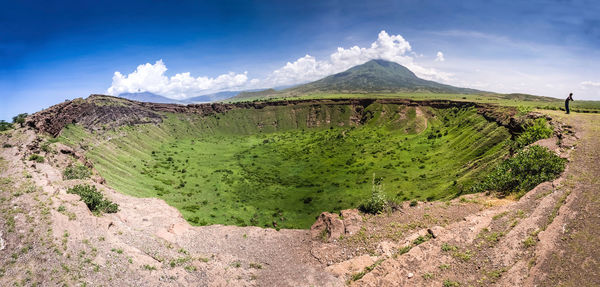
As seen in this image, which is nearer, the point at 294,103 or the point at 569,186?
the point at 569,186

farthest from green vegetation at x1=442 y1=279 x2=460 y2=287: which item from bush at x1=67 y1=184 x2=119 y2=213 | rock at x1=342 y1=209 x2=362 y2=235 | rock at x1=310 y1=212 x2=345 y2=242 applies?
bush at x1=67 y1=184 x2=119 y2=213

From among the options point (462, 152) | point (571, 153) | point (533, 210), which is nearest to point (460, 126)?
point (462, 152)

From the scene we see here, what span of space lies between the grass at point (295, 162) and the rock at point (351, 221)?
1440cm

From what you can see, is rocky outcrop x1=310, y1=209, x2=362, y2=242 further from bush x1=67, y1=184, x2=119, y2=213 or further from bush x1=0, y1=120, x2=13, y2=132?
bush x1=0, y1=120, x2=13, y2=132

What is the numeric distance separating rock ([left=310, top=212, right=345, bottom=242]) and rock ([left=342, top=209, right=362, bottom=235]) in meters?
0.55

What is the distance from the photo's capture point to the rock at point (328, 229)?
86.6 feet

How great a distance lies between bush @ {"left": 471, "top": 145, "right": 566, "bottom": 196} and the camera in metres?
25.1

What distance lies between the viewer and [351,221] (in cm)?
2719

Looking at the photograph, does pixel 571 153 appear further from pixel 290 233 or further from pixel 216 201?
pixel 216 201

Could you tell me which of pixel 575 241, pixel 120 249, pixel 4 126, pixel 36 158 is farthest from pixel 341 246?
pixel 4 126

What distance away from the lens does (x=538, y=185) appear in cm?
2377

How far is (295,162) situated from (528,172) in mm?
69376

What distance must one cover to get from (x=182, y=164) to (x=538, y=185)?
9051cm

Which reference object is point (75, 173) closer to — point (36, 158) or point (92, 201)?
point (36, 158)
